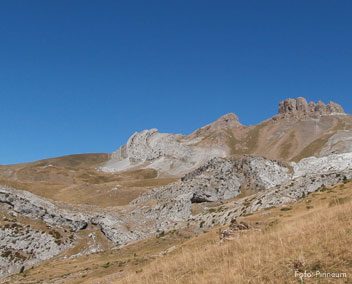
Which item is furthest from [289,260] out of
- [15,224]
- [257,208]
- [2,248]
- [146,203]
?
[146,203]

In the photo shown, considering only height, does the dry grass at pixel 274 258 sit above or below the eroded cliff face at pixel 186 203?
below

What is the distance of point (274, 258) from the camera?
1521 cm

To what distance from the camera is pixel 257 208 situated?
5319 cm

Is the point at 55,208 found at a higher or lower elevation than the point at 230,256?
higher

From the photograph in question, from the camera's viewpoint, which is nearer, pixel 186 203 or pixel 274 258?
pixel 274 258

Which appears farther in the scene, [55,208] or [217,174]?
[217,174]

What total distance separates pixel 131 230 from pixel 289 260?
207ft

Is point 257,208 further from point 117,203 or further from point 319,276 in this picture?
point 117,203

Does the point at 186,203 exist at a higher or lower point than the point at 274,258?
higher

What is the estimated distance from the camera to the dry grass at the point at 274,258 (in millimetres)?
13727

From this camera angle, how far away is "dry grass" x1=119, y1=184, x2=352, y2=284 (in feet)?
45.0

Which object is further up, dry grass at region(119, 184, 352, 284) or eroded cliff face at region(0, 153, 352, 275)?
eroded cliff face at region(0, 153, 352, 275)

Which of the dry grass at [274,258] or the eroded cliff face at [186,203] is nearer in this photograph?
the dry grass at [274,258]

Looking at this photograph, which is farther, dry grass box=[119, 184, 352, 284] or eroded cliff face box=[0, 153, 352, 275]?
eroded cliff face box=[0, 153, 352, 275]
